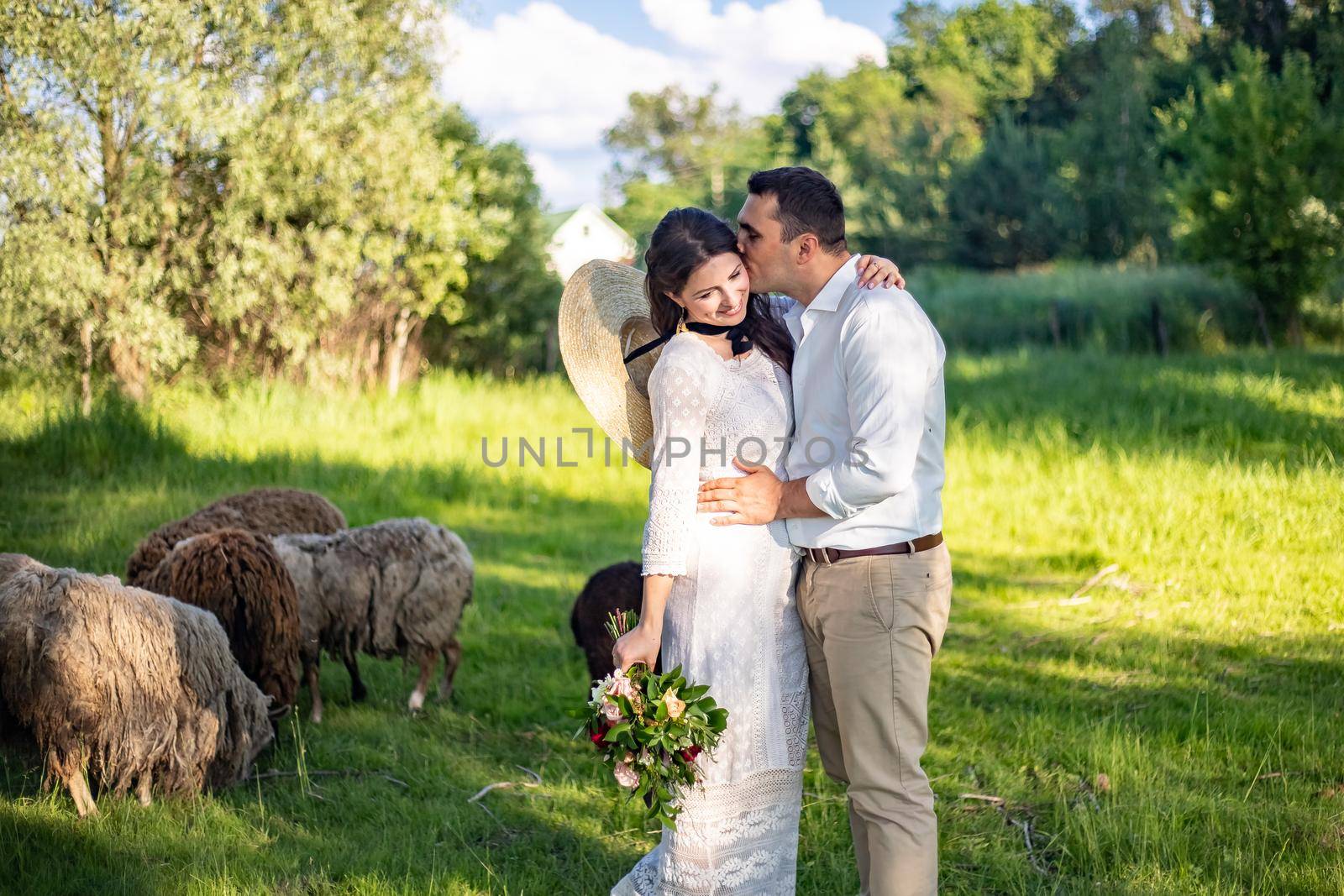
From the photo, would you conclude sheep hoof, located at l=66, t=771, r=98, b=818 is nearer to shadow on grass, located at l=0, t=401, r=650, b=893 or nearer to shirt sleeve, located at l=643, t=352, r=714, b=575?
shadow on grass, located at l=0, t=401, r=650, b=893

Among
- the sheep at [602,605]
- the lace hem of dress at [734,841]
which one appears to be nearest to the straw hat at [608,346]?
the lace hem of dress at [734,841]

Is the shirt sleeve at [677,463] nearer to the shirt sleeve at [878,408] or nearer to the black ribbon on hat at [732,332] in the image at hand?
the black ribbon on hat at [732,332]

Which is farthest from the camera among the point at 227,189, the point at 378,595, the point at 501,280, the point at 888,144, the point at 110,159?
the point at 888,144

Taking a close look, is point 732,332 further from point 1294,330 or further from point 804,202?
point 1294,330

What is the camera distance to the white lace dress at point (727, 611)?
336 cm

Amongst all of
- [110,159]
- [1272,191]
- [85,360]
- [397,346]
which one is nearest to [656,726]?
[85,360]

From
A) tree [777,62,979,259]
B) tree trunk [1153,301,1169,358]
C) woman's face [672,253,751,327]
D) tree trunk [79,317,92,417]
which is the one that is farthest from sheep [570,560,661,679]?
tree [777,62,979,259]

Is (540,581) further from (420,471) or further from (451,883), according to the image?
(451,883)

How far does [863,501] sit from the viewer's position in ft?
10.6

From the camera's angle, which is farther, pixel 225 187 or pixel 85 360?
pixel 225 187

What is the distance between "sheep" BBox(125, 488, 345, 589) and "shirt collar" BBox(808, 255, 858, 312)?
14.1 feet

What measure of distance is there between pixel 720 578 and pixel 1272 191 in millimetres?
18405

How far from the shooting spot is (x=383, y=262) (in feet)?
56.8

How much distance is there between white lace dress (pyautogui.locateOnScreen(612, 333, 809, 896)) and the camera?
3.36 metres
